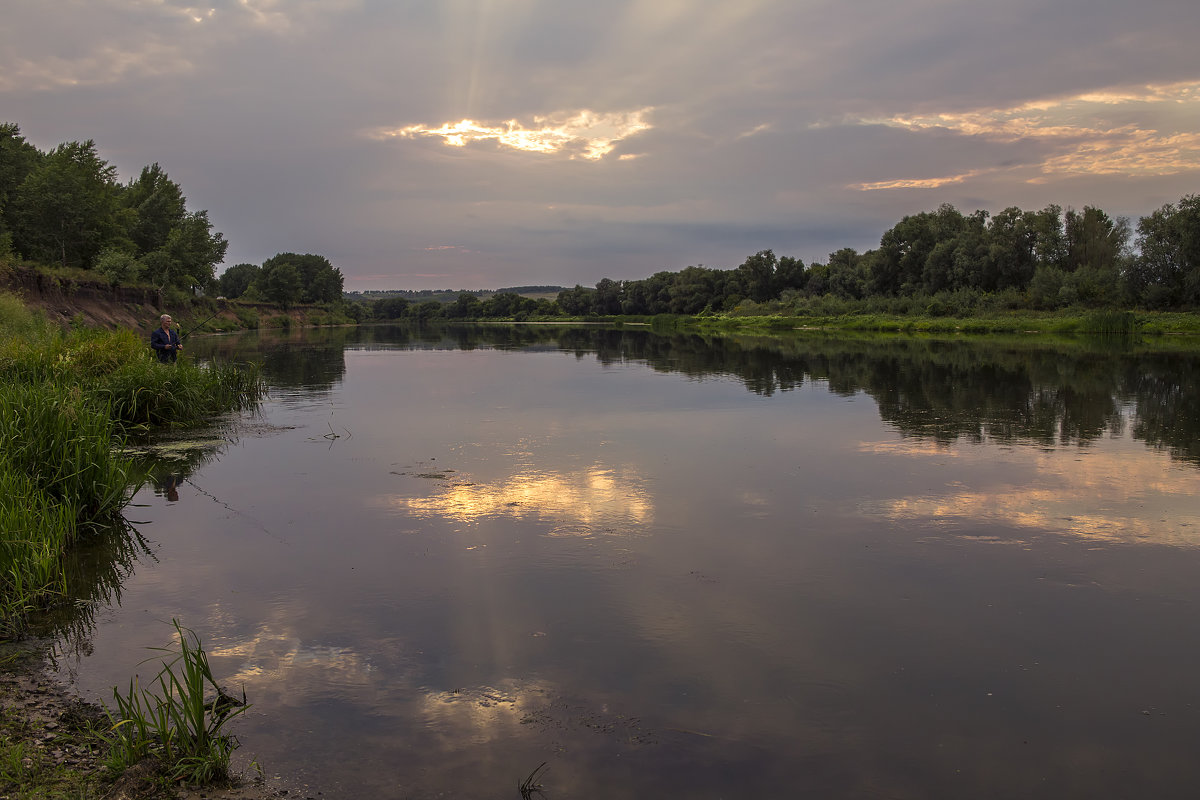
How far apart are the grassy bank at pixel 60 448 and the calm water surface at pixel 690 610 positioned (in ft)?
2.28

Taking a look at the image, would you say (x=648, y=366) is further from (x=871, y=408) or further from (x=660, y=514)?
(x=660, y=514)

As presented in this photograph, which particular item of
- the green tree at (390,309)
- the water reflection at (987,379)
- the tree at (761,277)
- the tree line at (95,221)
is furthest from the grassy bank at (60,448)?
the green tree at (390,309)

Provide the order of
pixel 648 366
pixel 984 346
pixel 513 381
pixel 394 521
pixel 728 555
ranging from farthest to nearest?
pixel 984 346
pixel 648 366
pixel 513 381
pixel 394 521
pixel 728 555

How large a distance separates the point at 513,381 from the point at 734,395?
813 centimetres

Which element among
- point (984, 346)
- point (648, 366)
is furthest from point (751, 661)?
point (984, 346)

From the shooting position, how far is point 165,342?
17.1m

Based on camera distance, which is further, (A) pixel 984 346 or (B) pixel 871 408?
(A) pixel 984 346

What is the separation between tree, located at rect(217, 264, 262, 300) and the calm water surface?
514 feet

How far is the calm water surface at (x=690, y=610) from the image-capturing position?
4164 mm

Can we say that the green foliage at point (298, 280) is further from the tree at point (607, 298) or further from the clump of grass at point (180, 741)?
the clump of grass at point (180, 741)

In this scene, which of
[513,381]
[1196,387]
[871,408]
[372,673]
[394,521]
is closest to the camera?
[372,673]

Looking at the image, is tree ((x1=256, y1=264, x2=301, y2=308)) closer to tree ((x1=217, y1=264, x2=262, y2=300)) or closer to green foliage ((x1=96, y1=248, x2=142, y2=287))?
→ tree ((x1=217, y1=264, x2=262, y2=300))

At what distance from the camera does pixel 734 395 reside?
20.2m

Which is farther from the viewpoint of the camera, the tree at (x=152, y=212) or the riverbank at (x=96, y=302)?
the tree at (x=152, y=212)
